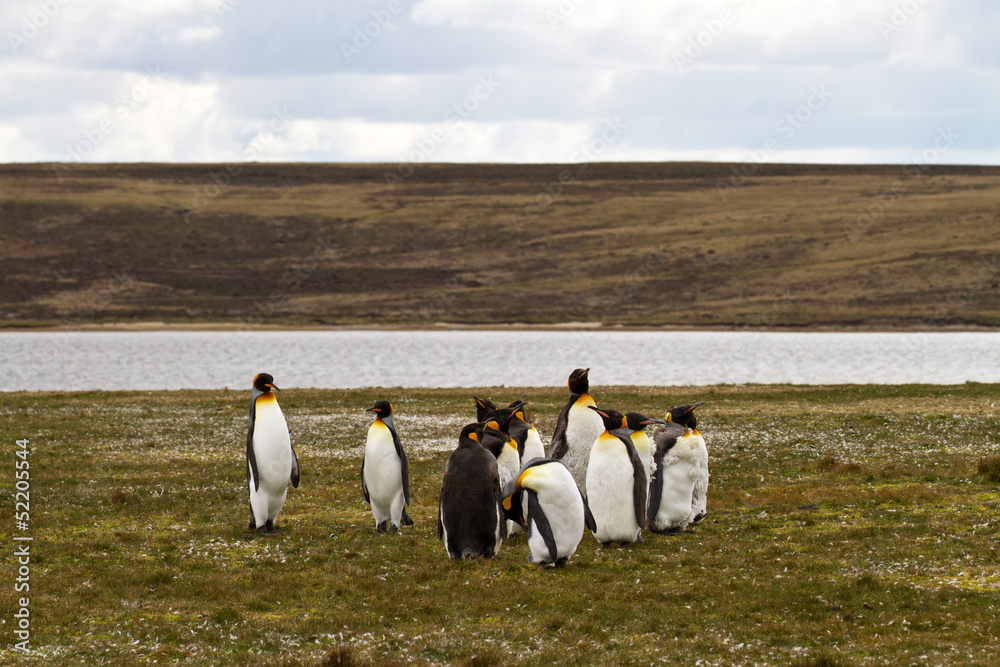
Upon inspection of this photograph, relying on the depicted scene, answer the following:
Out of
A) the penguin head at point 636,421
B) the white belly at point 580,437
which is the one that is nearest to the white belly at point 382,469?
the white belly at point 580,437

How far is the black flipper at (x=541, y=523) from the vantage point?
42.1 feet

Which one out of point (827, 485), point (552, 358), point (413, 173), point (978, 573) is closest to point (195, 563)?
point (978, 573)

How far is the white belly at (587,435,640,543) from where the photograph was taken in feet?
46.6

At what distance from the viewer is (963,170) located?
7013 inches

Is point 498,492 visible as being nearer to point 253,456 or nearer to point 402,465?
point 402,465

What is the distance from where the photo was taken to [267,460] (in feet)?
49.9

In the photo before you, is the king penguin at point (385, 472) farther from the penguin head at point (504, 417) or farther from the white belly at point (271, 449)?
the penguin head at point (504, 417)

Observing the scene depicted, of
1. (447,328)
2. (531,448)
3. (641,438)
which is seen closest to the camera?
(641,438)

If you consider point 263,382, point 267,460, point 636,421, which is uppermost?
point 263,382

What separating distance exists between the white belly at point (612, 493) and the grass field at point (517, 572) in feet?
1.05

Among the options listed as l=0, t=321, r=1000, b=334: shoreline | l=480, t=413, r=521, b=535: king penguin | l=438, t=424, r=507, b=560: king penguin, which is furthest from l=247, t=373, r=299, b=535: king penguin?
l=0, t=321, r=1000, b=334: shoreline

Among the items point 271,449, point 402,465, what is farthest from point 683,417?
point 271,449

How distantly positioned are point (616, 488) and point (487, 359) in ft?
182

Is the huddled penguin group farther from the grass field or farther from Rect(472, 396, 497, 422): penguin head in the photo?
the grass field
